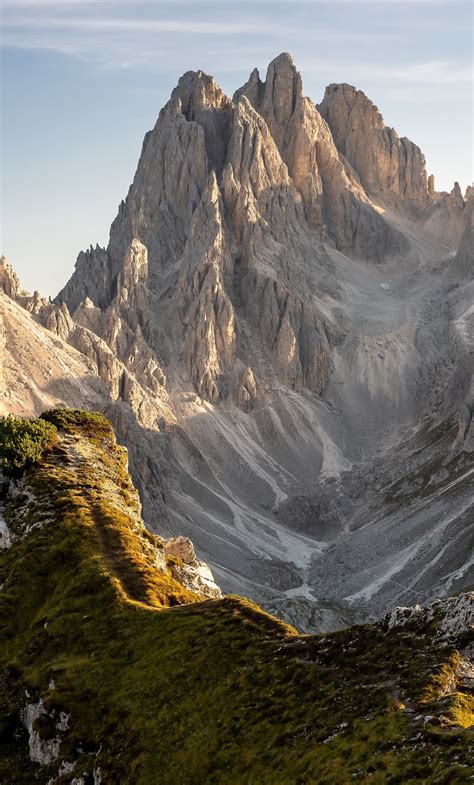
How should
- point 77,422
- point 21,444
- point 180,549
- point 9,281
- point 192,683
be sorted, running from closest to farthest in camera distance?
1. point 192,683
2. point 21,444
3. point 180,549
4. point 77,422
5. point 9,281

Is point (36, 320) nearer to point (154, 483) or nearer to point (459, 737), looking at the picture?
point (154, 483)

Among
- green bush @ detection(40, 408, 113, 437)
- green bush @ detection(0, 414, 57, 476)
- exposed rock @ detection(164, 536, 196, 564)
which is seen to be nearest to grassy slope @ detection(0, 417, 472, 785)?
green bush @ detection(0, 414, 57, 476)

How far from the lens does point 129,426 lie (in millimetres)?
189875

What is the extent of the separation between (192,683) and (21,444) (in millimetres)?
29777

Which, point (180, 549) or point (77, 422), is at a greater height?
point (77, 422)

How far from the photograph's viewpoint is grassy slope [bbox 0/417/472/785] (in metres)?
26.2

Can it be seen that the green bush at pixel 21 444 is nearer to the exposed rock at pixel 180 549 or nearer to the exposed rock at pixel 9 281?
the exposed rock at pixel 180 549

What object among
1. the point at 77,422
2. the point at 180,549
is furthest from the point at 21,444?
the point at 180,549

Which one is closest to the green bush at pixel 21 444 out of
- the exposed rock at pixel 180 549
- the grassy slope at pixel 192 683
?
the grassy slope at pixel 192 683

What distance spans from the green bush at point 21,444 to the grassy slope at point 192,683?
34.0 feet

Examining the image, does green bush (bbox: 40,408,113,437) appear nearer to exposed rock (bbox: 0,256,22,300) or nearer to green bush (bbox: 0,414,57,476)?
green bush (bbox: 0,414,57,476)

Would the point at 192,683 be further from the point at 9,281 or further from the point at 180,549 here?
the point at 9,281

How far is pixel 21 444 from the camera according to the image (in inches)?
2366

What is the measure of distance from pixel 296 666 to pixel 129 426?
160 meters
